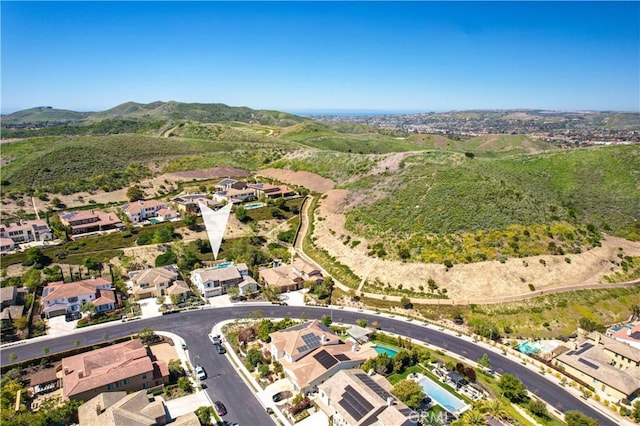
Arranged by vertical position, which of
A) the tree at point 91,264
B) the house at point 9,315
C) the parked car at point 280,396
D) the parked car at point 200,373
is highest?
the tree at point 91,264

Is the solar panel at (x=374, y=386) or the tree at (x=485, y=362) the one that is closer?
the solar panel at (x=374, y=386)

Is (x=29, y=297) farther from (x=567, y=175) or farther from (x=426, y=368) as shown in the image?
(x=567, y=175)

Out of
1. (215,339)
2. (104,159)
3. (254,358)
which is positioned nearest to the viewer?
(254,358)

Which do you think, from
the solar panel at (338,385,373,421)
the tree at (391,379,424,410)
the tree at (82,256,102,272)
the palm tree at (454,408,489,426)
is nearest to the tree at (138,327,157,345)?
the tree at (82,256,102,272)

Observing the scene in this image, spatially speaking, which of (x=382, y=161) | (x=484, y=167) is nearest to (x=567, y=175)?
(x=484, y=167)

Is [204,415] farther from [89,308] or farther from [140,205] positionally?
[140,205]

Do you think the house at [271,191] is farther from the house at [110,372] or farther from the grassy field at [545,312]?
the house at [110,372]

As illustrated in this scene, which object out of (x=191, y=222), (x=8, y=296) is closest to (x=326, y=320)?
(x=191, y=222)

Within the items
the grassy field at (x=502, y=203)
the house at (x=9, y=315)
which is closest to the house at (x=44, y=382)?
the house at (x=9, y=315)
